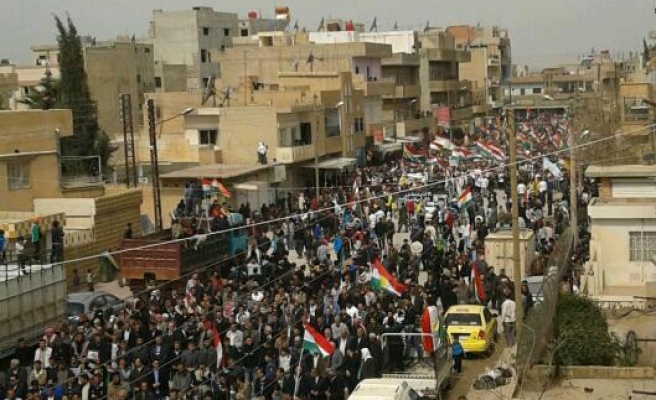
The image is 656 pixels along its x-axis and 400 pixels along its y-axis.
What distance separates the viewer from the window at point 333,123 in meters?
48.8

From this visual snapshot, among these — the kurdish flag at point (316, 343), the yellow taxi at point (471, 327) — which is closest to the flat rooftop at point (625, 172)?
the yellow taxi at point (471, 327)

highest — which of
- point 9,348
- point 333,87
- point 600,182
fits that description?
point 333,87

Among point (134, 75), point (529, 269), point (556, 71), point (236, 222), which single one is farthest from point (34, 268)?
point (556, 71)

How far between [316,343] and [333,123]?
33695mm

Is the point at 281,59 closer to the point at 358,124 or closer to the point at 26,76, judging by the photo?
the point at 358,124

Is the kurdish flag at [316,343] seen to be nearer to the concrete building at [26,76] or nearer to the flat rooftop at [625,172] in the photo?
the flat rooftop at [625,172]

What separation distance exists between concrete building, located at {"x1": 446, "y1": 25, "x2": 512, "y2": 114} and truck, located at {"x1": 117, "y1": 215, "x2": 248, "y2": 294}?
63.9 m

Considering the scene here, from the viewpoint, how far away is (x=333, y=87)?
52.1 m

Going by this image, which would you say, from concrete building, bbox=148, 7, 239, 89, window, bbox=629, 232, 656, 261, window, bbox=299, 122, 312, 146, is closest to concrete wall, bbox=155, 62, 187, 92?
concrete building, bbox=148, 7, 239, 89

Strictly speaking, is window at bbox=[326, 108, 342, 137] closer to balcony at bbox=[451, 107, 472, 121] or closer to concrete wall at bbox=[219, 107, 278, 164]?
concrete wall at bbox=[219, 107, 278, 164]

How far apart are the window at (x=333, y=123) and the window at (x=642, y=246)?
84.8ft

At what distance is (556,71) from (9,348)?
398 feet

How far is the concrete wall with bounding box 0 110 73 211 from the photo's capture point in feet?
106

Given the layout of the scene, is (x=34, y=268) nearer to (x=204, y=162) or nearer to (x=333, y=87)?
(x=204, y=162)
